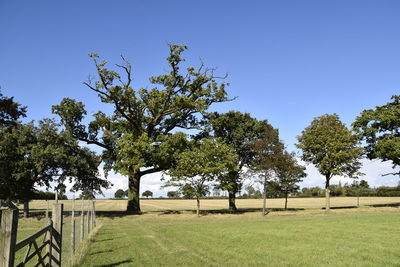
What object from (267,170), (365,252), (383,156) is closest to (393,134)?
(383,156)

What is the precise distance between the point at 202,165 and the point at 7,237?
111 ft

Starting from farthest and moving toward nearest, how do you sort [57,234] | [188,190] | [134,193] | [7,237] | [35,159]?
→ [134,193] → [188,190] → [35,159] → [57,234] → [7,237]

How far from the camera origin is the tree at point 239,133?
45.0m

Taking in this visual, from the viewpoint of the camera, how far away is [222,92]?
4150cm

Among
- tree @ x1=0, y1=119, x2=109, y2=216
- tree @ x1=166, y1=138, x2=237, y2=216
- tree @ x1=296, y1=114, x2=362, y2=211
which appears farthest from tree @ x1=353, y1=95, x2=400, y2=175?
tree @ x1=0, y1=119, x2=109, y2=216

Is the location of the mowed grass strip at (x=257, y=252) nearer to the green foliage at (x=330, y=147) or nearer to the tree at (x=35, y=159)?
the tree at (x=35, y=159)

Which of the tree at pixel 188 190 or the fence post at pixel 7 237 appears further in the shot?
the tree at pixel 188 190

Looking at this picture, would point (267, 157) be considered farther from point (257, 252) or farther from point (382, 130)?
point (257, 252)

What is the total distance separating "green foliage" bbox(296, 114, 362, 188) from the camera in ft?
149

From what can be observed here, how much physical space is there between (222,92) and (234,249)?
29505mm

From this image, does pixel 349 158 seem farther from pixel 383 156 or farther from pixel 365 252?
pixel 365 252

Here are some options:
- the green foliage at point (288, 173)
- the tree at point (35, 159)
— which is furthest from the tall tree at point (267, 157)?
the tree at point (35, 159)

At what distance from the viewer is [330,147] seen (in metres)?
45.8

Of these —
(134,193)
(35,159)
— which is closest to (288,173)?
(134,193)
